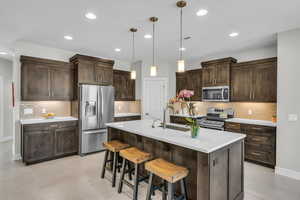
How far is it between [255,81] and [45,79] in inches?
213

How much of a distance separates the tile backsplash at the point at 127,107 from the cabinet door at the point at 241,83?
126 inches

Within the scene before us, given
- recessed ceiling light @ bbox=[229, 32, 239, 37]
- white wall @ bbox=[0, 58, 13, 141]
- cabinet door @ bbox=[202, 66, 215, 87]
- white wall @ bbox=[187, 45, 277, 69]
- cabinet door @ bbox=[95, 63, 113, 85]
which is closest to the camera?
recessed ceiling light @ bbox=[229, 32, 239, 37]

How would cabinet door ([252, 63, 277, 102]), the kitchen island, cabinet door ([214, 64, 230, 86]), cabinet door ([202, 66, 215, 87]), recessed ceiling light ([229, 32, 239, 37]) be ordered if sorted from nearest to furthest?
1. the kitchen island
2. recessed ceiling light ([229, 32, 239, 37])
3. cabinet door ([252, 63, 277, 102])
4. cabinet door ([214, 64, 230, 86])
5. cabinet door ([202, 66, 215, 87])

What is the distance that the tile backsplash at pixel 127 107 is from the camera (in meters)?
5.88

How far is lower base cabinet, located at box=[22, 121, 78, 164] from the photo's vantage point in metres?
3.58

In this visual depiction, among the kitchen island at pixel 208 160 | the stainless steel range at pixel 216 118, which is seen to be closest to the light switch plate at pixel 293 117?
the stainless steel range at pixel 216 118

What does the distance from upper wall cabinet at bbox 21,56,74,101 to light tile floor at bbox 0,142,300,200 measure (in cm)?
168

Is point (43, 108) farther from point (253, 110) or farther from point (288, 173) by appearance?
point (288, 173)

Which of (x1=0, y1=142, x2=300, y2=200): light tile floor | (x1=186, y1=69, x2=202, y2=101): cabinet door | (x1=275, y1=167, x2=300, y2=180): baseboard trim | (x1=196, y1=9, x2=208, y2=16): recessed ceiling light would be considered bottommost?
(x1=0, y1=142, x2=300, y2=200): light tile floor

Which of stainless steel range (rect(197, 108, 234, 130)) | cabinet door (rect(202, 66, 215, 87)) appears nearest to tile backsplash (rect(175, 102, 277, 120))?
stainless steel range (rect(197, 108, 234, 130))

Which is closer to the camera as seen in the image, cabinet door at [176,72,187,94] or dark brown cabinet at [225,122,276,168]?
dark brown cabinet at [225,122,276,168]

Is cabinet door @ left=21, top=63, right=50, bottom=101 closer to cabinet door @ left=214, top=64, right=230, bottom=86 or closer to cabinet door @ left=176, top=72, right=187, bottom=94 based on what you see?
cabinet door @ left=176, top=72, right=187, bottom=94

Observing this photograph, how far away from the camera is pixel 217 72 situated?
4602 mm

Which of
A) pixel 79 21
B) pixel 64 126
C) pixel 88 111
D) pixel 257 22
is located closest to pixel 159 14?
pixel 79 21
